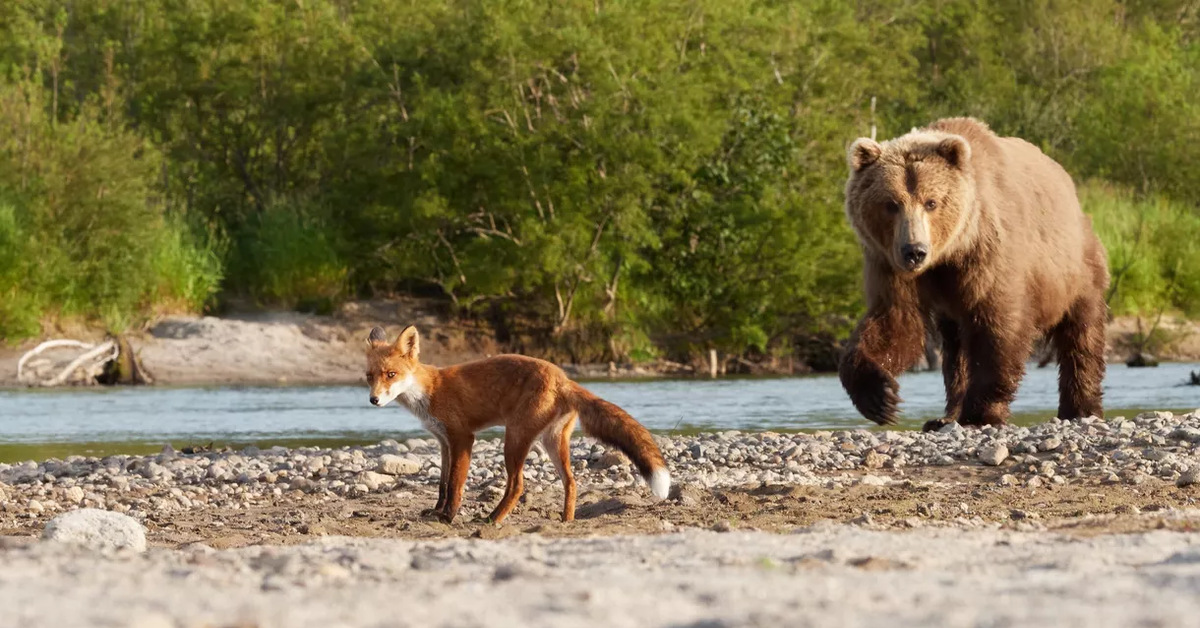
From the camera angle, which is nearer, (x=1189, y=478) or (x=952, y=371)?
(x=1189, y=478)

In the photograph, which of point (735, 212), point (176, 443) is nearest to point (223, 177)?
point (735, 212)

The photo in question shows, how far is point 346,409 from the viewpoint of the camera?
63.0 ft

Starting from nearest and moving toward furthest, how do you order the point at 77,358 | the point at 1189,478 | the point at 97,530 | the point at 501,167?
the point at 97,530, the point at 1189,478, the point at 77,358, the point at 501,167

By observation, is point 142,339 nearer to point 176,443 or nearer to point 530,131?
point 530,131

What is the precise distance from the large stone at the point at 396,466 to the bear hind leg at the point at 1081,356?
16.3ft

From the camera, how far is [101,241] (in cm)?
2814

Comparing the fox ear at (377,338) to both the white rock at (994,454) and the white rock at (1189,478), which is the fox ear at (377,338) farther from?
the white rock at (1189,478)

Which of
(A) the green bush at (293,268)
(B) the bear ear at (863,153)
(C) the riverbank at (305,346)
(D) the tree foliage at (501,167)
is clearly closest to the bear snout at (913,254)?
(B) the bear ear at (863,153)

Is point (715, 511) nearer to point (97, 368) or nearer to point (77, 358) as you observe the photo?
point (77, 358)

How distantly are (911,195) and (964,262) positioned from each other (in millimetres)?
842

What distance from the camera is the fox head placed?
7.79 metres

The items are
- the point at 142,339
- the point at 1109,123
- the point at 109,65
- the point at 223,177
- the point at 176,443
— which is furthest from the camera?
the point at 1109,123

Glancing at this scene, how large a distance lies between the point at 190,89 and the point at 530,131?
8.16 metres

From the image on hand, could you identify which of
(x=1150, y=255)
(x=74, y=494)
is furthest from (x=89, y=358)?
(x=1150, y=255)
